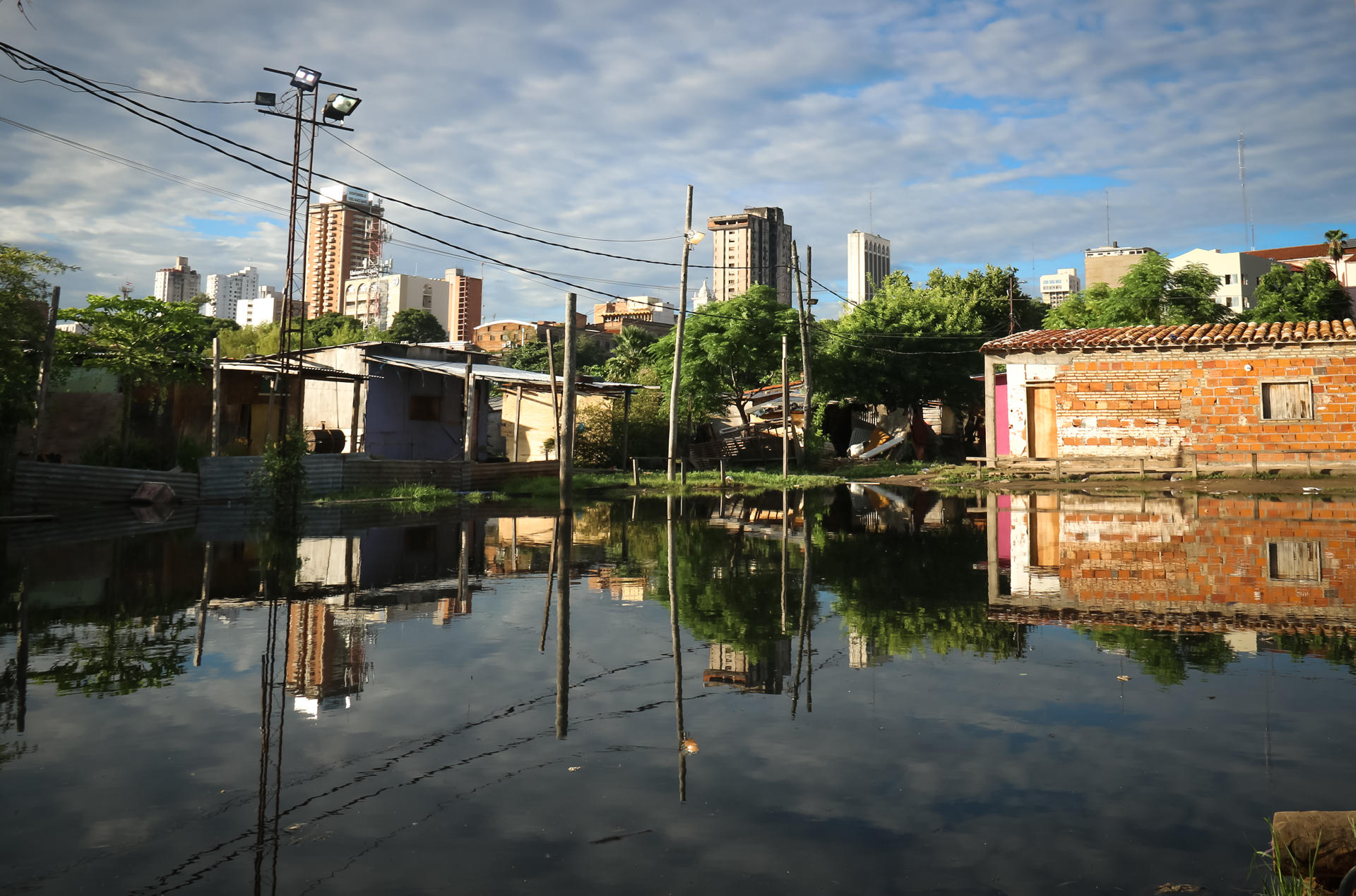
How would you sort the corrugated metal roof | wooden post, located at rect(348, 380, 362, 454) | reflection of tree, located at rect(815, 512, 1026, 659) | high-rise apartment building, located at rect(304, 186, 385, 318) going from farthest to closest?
1. high-rise apartment building, located at rect(304, 186, 385, 318)
2. the corrugated metal roof
3. wooden post, located at rect(348, 380, 362, 454)
4. reflection of tree, located at rect(815, 512, 1026, 659)

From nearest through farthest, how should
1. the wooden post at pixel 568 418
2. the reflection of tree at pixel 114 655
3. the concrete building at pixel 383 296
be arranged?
the reflection of tree at pixel 114 655
the wooden post at pixel 568 418
the concrete building at pixel 383 296

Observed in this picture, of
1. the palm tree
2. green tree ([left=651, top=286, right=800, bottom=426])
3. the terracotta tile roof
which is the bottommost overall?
the terracotta tile roof

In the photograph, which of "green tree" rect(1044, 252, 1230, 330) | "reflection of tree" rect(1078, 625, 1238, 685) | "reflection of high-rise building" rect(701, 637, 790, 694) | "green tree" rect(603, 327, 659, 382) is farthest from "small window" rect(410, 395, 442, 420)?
"reflection of tree" rect(1078, 625, 1238, 685)

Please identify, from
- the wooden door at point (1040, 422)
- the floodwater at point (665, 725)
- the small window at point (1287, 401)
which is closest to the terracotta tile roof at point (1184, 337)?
the small window at point (1287, 401)

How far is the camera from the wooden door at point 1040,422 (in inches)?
1128

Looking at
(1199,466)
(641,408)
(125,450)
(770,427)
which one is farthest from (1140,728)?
(770,427)

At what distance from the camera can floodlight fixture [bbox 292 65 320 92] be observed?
62.0ft

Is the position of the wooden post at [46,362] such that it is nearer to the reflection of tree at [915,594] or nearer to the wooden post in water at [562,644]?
the wooden post in water at [562,644]

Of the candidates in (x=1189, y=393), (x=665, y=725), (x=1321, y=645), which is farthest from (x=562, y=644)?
(x=1189, y=393)

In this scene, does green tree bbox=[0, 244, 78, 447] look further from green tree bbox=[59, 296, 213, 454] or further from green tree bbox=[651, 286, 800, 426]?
green tree bbox=[651, 286, 800, 426]

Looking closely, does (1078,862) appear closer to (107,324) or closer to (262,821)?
(262,821)

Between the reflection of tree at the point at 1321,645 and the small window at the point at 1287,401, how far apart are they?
22370 millimetres

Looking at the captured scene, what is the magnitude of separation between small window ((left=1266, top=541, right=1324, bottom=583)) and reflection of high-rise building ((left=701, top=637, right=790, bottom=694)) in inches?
239

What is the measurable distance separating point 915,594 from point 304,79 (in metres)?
16.2
